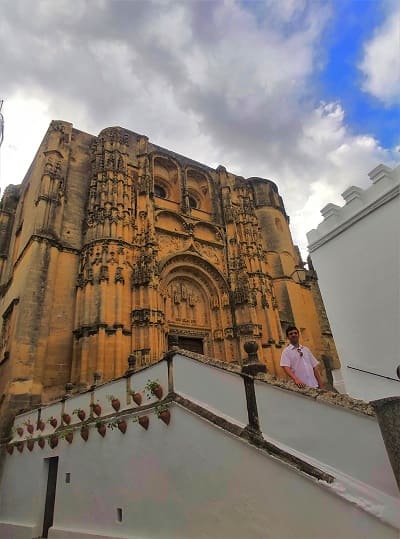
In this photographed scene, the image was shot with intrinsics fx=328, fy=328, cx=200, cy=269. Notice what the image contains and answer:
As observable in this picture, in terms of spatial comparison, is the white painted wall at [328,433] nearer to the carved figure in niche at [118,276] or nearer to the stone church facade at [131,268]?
the stone church facade at [131,268]

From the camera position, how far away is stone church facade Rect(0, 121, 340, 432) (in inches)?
456

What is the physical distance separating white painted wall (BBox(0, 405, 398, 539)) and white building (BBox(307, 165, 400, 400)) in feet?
12.3

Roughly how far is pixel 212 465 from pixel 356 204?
19.6 ft

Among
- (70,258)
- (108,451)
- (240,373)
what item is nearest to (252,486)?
(240,373)

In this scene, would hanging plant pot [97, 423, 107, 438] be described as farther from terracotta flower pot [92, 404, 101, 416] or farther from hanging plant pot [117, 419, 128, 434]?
hanging plant pot [117, 419, 128, 434]

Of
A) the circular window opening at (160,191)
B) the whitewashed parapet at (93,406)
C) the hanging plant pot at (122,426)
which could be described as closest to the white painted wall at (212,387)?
the whitewashed parapet at (93,406)

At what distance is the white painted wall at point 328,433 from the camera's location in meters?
2.82

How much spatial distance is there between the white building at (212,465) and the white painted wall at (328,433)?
1cm

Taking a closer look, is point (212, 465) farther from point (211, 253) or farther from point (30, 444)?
point (211, 253)

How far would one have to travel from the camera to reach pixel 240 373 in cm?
452

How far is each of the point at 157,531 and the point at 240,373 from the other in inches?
113

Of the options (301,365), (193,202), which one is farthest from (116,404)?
(193,202)

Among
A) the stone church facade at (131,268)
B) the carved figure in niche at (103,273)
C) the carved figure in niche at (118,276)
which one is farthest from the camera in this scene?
the carved figure in niche at (118,276)

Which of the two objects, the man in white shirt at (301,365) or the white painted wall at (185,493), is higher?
the man in white shirt at (301,365)
